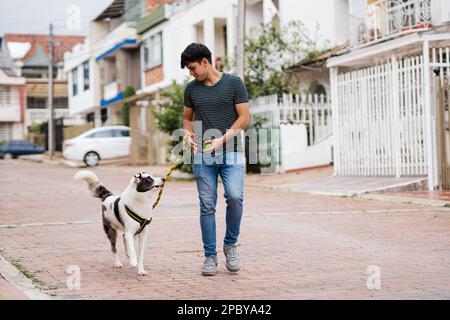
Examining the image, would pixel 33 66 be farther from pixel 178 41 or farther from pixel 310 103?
pixel 310 103

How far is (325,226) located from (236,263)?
381 centimetres

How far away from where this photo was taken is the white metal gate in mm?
16172

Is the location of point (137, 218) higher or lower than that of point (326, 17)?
lower

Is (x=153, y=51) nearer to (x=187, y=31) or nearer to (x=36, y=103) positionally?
(x=187, y=31)

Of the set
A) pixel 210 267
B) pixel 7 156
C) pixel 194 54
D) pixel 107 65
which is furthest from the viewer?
pixel 7 156

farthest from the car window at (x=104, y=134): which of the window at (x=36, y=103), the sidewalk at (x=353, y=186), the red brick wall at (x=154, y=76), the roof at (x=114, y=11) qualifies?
the window at (x=36, y=103)

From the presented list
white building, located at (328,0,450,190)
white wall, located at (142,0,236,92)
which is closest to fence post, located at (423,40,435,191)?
white building, located at (328,0,450,190)

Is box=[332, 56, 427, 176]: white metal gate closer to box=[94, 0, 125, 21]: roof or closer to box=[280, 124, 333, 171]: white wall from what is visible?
box=[280, 124, 333, 171]: white wall

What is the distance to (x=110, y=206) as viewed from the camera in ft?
23.3

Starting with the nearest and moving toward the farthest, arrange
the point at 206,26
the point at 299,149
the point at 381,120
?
the point at 381,120 < the point at 299,149 < the point at 206,26

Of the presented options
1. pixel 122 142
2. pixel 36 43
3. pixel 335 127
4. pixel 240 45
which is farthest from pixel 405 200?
pixel 36 43

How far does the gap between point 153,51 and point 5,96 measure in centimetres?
2867

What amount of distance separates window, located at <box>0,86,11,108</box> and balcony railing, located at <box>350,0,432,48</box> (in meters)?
46.4

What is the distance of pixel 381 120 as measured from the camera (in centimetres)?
1741
